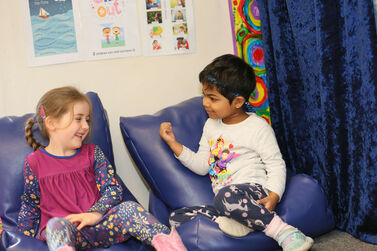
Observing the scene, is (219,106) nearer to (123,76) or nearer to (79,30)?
(123,76)

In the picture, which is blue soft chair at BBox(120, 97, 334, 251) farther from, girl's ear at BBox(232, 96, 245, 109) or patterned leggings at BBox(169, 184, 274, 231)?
girl's ear at BBox(232, 96, 245, 109)

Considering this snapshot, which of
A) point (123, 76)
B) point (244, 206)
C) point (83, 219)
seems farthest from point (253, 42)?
point (83, 219)

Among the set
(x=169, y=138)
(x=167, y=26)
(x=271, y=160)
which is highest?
(x=167, y=26)

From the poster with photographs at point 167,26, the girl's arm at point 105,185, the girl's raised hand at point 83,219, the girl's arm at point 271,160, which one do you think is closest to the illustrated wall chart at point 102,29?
the poster with photographs at point 167,26

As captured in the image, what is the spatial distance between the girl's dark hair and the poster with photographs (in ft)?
1.51

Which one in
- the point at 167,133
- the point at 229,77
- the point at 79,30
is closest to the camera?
the point at 229,77

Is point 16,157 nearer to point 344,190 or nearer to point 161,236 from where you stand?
point 161,236

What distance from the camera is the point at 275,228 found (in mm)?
1593

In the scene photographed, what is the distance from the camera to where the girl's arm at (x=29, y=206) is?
1676 mm

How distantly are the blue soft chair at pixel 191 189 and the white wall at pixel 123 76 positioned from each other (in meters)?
0.24

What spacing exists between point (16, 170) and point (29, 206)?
0.55ft

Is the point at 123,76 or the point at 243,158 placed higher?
the point at 123,76

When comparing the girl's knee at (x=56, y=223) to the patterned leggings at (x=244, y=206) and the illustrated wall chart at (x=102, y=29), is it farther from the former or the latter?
the illustrated wall chart at (x=102, y=29)

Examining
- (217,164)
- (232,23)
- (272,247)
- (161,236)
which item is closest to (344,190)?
(272,247)
